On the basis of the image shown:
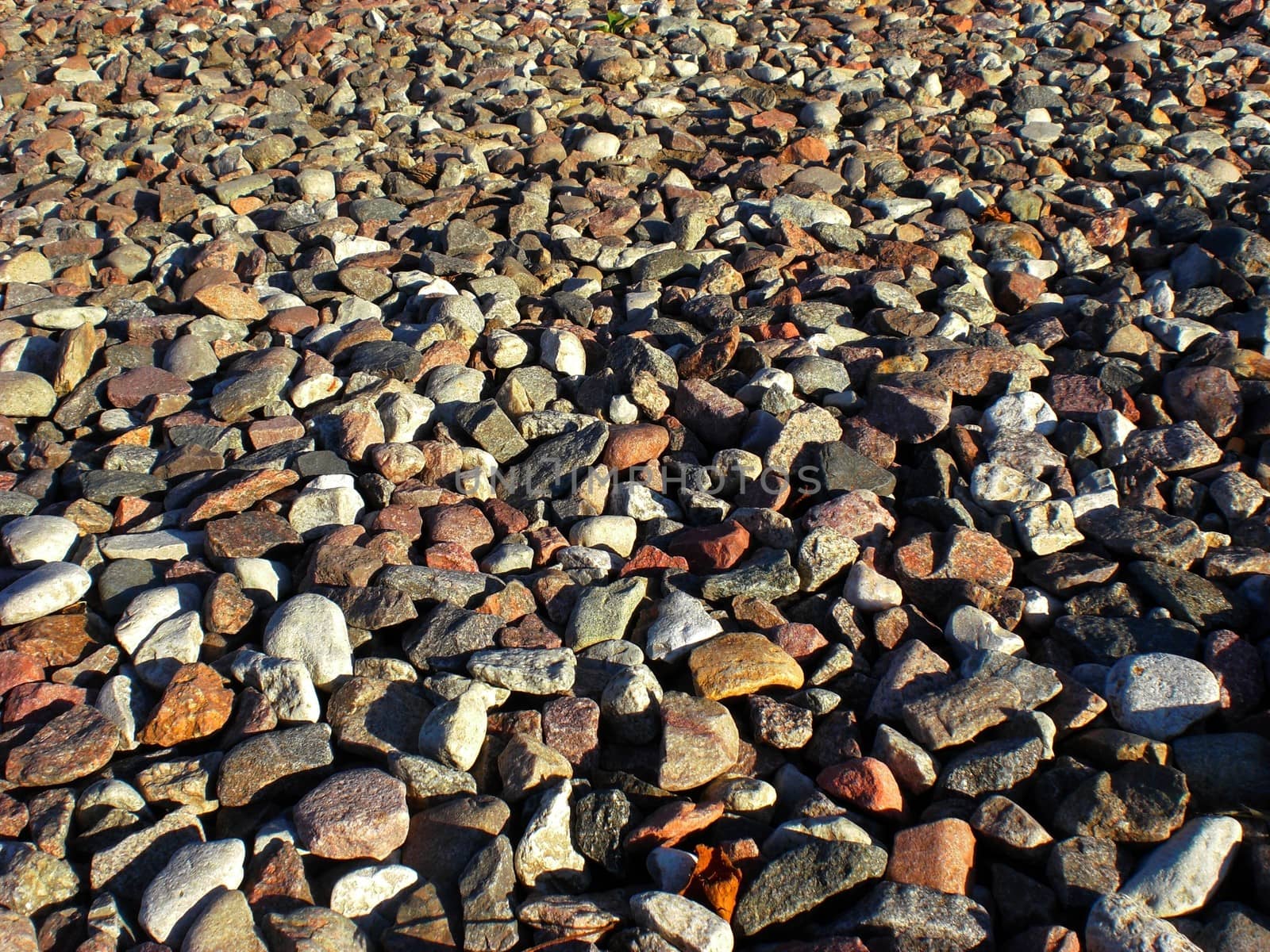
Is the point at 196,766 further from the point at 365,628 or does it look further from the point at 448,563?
the point at 448,563

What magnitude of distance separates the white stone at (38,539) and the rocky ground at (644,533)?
0.01 meters

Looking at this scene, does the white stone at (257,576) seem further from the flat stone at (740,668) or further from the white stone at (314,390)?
the flat stone at (740,668)

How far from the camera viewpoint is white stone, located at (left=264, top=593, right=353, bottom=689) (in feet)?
6.69

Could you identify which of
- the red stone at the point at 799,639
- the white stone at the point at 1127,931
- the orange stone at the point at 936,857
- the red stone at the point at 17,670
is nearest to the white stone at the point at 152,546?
the red stone at the point at 17,670

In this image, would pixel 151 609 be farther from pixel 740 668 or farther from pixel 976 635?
pixel 976 635

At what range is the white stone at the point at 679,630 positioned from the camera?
2.11 meters

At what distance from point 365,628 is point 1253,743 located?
1.70 meters

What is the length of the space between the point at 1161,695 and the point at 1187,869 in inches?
15.3

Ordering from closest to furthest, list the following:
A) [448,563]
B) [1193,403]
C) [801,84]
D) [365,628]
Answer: [365,628]
[448,563]
[1193,403]
[801,84]

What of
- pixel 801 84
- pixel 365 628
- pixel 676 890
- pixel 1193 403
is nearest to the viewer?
pixel 676 890

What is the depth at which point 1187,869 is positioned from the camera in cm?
159

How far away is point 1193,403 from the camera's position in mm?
2723

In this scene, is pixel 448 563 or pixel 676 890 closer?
pixel 676 890

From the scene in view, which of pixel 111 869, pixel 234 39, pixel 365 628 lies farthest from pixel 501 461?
pixel 234 39
